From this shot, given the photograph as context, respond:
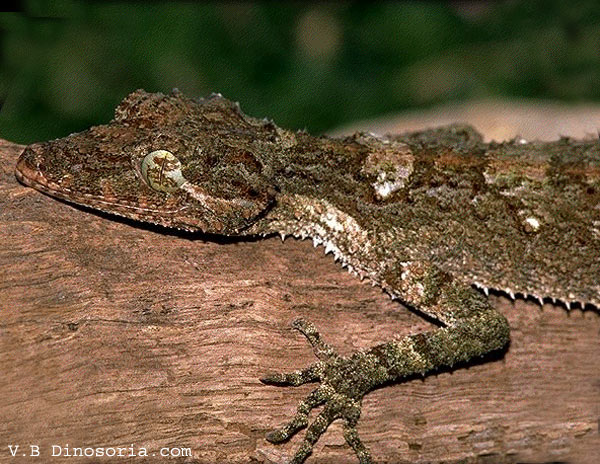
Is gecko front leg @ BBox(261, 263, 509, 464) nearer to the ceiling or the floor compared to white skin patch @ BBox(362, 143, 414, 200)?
nearer to the floor

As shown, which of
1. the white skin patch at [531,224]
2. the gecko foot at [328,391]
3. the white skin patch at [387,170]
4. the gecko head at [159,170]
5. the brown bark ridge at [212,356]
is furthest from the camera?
the white skin patch at [531,224]

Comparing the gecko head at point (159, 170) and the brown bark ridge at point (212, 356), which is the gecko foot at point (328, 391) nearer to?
the brown bark ridge at point (212, 356)

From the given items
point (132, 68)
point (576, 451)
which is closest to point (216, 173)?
point (576, 451)

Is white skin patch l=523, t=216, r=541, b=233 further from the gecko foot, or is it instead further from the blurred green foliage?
the blurred green foliage

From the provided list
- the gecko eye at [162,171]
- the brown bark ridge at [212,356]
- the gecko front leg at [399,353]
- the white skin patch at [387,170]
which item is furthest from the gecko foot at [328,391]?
the gecko eye at [162,171]

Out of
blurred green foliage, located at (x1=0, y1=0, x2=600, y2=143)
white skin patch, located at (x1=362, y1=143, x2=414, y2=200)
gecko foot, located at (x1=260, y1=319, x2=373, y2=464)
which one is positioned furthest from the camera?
blurred green foliage, located at (x1=0, y1=0, x2=600, y2=143)

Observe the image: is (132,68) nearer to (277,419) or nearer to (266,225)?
(266,225)

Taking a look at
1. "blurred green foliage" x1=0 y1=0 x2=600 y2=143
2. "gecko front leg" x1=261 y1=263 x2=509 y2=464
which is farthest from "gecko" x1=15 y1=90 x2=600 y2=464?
"blurred green foliage" x1=0 y1=0 x2=600 y2=143
